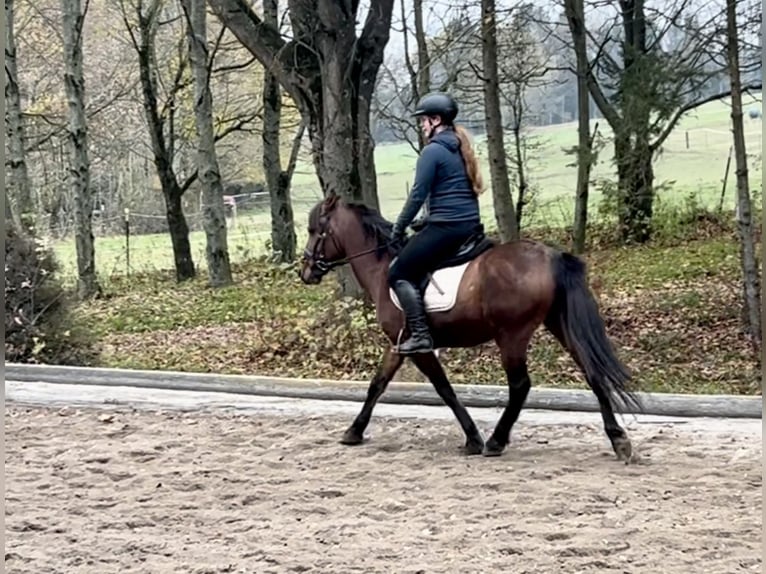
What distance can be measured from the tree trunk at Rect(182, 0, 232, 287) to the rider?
1195cm

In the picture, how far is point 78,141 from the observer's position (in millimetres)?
17062

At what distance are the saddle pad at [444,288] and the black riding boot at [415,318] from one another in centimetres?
6

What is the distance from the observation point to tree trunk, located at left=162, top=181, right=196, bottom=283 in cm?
1991

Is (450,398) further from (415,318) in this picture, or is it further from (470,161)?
(470,161)

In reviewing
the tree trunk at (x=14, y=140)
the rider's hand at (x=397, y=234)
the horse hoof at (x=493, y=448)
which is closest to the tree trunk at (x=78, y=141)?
the tree trunk at (x=14, y=140)

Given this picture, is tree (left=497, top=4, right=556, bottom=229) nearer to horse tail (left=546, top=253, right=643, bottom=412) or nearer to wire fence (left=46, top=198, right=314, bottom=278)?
wire fence (left=46, top=198, right=314, bottom=278)

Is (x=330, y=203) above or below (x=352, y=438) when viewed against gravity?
above

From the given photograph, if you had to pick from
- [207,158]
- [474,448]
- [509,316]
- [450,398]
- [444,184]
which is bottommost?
[474,448]

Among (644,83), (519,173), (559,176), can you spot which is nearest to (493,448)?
(644,83)

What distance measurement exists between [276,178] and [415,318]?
15.0 meters

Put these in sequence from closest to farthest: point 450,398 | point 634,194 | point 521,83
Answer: point 450,398, point 521,83, point 634,194

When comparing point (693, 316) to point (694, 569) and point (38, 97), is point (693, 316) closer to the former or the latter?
point (694, 569)

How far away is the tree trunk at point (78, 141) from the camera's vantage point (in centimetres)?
1647

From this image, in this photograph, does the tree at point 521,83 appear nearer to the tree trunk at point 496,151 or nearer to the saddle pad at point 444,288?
the tree trunk at point 496,151
